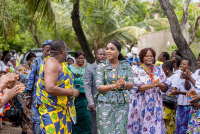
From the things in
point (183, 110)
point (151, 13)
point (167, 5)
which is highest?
point (151, 13)

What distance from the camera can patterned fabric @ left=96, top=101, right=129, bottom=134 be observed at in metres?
3.89

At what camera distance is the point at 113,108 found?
12.8 ft

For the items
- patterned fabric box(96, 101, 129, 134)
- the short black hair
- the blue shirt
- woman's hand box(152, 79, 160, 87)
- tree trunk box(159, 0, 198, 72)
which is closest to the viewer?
the short black hair

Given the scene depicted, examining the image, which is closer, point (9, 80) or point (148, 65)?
point (9, 80)

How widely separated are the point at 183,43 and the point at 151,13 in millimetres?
22667

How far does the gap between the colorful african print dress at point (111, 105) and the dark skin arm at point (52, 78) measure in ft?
2.24

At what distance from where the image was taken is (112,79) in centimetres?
396

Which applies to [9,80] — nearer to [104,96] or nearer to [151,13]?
[104,96]

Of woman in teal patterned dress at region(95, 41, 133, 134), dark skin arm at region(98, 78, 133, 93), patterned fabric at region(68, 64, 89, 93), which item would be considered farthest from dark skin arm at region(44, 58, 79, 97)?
patterned fabric at region(68, 64, 89, 93)

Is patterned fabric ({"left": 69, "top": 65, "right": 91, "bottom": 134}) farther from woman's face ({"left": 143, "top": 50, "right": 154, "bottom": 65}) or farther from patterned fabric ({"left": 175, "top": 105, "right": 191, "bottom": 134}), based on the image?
patterned fabric ({"left": 175, "top": 105, "right": 191, "bottom": 134})

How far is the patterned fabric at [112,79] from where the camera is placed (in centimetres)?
391

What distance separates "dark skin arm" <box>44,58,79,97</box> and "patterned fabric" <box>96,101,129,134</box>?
0.73 metres

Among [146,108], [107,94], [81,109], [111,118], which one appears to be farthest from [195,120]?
[81,109]

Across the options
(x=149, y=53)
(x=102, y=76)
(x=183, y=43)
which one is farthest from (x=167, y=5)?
(x=102, y=76)
